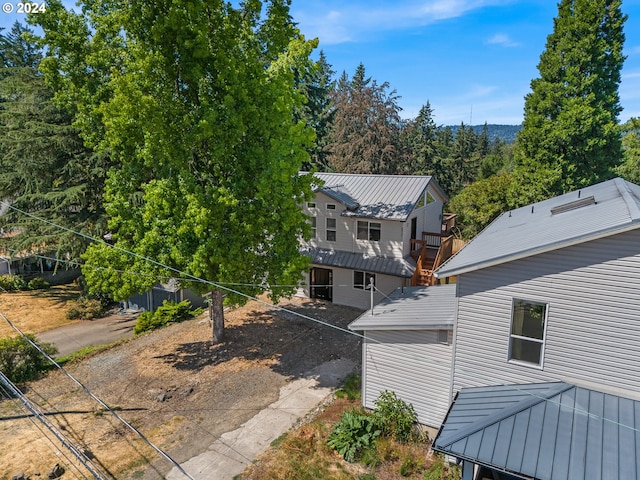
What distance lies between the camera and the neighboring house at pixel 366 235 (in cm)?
2139

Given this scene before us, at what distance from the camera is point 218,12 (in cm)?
1428

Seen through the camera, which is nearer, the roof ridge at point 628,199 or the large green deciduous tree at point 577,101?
the roof ridge at point 628,199

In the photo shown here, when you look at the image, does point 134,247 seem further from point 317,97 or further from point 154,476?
point 317,97

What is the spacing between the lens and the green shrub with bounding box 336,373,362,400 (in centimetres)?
1423

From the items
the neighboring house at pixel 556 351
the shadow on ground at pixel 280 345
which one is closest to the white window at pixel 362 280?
the shadow on ground at pixel 280 345

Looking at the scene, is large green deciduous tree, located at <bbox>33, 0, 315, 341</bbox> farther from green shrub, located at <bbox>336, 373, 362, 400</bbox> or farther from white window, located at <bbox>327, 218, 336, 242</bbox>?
white window, located at <bbox>327, 218, 336, 242</bbox>

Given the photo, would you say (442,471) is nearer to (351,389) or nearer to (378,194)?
(351,389)

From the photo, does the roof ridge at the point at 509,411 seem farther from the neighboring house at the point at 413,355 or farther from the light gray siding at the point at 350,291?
the light gray siding at the point at 350,291

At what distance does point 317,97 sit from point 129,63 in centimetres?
3069

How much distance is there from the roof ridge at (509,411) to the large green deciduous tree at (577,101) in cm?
2236

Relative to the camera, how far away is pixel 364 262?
2186 centimetres

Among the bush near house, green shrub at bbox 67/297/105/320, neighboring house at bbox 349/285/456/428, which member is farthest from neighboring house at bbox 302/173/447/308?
green shrub at bbox 67/297/105/320

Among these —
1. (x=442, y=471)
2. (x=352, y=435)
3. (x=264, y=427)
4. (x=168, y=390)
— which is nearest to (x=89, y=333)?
(x=168, y=390)

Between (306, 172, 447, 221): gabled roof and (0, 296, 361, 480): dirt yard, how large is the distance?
219 inches
